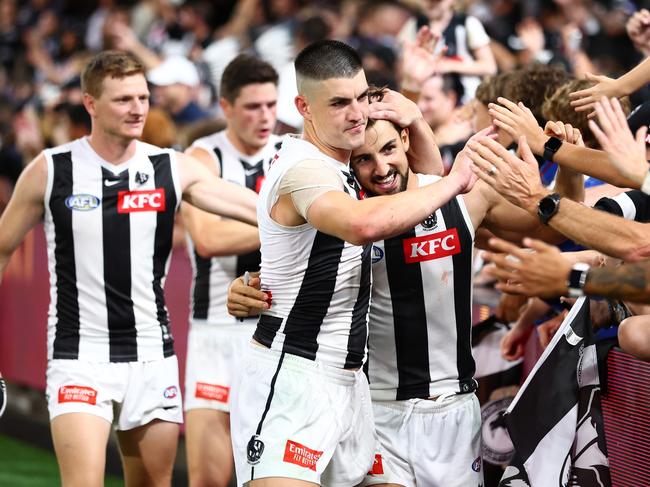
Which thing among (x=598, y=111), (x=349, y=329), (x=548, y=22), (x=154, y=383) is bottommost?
(x=154, y=383)

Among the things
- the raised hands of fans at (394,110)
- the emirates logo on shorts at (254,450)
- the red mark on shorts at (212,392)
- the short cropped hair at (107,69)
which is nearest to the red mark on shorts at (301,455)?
the emirates logo on shorts at (254,450)

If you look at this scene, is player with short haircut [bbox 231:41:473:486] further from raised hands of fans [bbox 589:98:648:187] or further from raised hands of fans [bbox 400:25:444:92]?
raised hands of fans [bbox 400:25:444:92]

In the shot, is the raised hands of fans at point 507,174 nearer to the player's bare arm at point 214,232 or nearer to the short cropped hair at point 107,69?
the player's bare arm at point 214,232

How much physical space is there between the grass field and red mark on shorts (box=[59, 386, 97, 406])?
10.1 feet

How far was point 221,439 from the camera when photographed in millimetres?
6633

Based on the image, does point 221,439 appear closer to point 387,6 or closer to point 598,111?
point 598,111

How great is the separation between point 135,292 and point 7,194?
26.0 ft

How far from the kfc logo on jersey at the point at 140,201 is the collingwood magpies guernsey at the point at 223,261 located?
764mm

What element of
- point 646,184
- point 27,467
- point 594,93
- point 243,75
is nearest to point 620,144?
point 646,184

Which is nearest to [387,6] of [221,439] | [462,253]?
[221,439]

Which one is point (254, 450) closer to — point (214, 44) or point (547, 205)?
point (547, 205)

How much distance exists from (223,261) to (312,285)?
2.28 m

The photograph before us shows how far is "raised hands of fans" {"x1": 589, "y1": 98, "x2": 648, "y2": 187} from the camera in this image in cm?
418

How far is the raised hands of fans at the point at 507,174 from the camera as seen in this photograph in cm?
429
